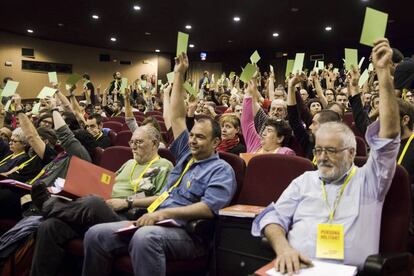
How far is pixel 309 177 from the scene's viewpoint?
188 cm

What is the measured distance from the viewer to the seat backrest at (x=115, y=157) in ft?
9.89

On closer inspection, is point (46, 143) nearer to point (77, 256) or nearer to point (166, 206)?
point (77, 256)

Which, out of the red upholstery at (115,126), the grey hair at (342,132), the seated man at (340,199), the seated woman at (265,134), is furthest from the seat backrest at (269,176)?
the red upholstery at (115,126)

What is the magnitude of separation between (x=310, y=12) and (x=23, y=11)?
23.0 ft

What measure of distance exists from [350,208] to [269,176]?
61 cm

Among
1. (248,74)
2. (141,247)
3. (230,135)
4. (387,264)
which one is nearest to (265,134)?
(230,135)

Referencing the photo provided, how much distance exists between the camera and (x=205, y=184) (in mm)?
2238

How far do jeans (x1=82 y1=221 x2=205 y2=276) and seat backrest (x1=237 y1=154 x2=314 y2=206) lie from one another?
39cm

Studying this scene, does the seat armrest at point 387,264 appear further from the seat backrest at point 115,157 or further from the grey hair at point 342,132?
the seat backrest at point 115,157

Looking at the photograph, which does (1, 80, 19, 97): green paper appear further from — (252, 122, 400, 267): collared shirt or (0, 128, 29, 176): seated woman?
(252, 122, 400, 267): collared shirt

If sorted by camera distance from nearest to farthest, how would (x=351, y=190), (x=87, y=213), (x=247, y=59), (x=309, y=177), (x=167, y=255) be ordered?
(x=351, y=190), (x=309, y=177), (x=167, y=255), (x=87, y=213), (x=247, y=59)

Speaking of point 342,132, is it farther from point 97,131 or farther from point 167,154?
point 97,131

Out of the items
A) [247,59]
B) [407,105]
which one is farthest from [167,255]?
[247,59]

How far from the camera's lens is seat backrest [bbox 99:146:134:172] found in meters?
3.01
